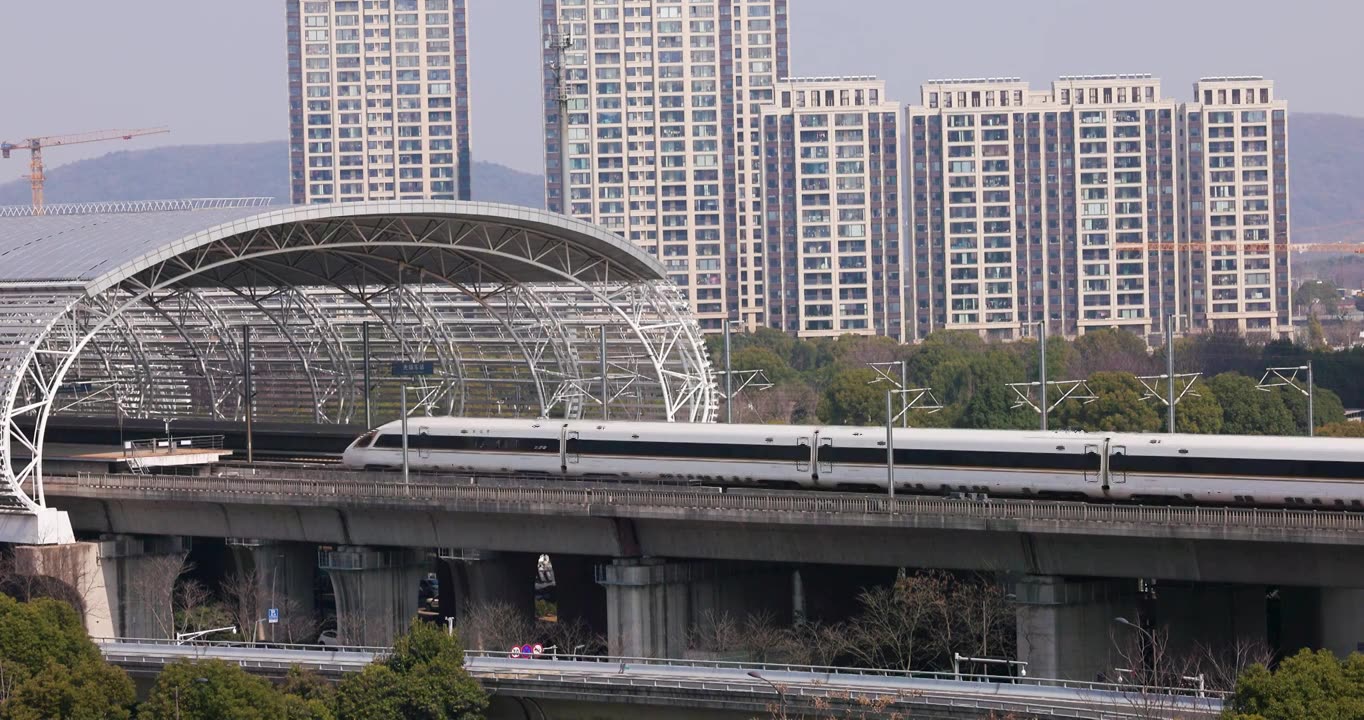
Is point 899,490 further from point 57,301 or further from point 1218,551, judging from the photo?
point 57,301

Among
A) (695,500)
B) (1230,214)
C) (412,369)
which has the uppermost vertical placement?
(1230,214)

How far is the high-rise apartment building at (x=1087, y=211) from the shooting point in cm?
18862

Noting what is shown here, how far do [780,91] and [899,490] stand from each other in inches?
5514

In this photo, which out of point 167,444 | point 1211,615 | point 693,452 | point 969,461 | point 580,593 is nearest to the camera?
point 1211,615

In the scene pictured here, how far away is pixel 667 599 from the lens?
191 feet

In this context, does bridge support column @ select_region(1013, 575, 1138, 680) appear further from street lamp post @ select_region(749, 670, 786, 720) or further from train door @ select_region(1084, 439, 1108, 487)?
street lamp post @ select_region(749, 670, 786, 720)

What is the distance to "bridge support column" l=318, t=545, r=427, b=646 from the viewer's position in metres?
63.4

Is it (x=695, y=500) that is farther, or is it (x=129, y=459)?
(x=129, y=459)

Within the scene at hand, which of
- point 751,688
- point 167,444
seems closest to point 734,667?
point 751,688

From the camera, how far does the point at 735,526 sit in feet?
185

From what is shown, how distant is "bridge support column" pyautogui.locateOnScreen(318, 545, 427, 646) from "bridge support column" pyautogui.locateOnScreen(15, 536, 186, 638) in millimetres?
6065

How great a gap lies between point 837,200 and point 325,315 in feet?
342

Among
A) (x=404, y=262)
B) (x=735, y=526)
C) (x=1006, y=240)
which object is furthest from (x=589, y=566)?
(x=1006, y=240)

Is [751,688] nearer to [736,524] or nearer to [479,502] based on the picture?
[736,524]
